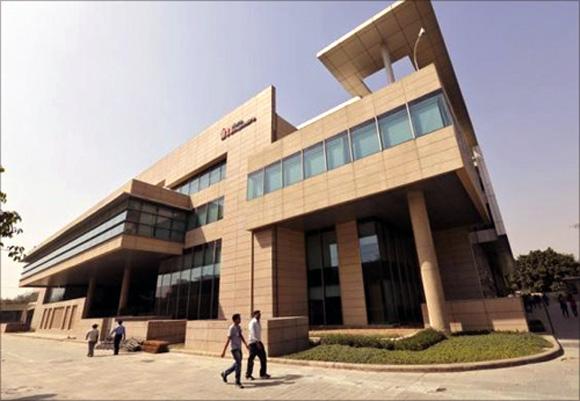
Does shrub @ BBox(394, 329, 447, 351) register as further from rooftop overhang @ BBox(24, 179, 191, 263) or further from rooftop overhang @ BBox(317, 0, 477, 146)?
rooftop overhang @ BBox(24, 179, 191, 263)

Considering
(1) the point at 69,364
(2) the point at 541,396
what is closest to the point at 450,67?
(2) the point at 541,396

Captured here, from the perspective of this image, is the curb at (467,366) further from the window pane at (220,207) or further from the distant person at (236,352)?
the window pane at (220,207)

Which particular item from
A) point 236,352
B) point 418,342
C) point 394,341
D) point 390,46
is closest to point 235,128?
point 390,46

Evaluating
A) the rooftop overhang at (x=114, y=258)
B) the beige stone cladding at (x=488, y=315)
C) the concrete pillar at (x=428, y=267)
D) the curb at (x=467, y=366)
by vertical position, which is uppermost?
the rooftop overhang at (x=114, y=258)

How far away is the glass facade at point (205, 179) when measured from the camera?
29.0 m

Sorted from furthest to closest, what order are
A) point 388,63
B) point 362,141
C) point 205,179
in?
point 205,179 → point 388,63 → point 362,141

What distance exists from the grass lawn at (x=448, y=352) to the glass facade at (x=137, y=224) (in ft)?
63.9

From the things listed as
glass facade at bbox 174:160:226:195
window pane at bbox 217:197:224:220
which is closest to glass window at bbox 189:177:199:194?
glass facade at bbox 174:160:226:195

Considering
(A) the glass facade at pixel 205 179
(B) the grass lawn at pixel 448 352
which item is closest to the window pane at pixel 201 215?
(A) the glass facade at pixel 205 179

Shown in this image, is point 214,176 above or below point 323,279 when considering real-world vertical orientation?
above

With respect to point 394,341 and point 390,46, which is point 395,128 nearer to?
point 390,46

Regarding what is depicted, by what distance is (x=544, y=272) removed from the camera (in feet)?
116

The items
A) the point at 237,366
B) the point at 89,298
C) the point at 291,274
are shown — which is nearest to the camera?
the point at 237,366

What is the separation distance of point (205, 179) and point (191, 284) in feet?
34.1
